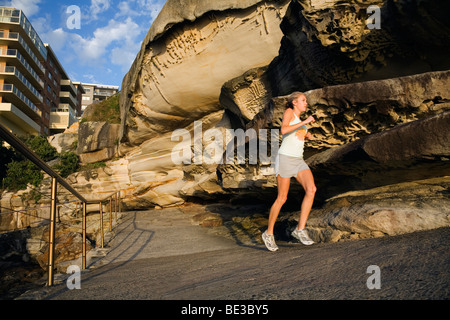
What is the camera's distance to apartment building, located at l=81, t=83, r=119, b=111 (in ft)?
210

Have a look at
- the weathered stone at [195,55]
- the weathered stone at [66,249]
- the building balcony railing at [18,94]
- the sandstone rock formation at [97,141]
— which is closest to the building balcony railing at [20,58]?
the building balcony railing at [18,94]

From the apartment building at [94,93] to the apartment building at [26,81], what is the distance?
24263mm

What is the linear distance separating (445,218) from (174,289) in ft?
8.17

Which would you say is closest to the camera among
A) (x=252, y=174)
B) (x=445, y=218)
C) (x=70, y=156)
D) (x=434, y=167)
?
(x=445, y=218)

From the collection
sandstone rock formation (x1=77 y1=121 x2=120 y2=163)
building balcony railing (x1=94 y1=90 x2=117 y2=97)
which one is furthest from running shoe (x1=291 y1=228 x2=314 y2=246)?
building balcony railing (x1=94 y1=90 x2=117 y2=97)

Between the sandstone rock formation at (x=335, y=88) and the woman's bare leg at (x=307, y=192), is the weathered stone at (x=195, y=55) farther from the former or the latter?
the woman's bare leg at (x=307, y=192)

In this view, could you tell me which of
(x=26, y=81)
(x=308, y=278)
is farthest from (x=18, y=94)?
(x=308, y=278)

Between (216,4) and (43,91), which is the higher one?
(43,91)

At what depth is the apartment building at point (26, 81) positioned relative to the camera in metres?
27.9

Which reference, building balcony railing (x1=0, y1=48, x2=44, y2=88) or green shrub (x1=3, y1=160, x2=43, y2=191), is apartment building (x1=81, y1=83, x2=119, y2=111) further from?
green shrub (x1=3, y1=160, x2=43, y2=191)

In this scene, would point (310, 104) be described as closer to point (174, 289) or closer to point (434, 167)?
point (434, 167)

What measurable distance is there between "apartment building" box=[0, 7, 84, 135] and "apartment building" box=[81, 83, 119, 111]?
79.6 feet
